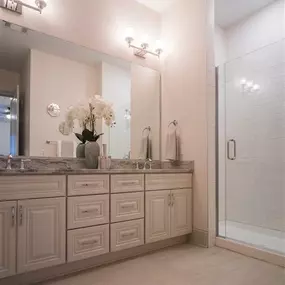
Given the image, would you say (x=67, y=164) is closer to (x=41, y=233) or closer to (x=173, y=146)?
(x=41, y=233)

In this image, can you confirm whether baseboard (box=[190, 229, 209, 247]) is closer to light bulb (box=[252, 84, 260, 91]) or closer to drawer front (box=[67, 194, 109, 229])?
drawer front (box=[67, 194, 109, 229])

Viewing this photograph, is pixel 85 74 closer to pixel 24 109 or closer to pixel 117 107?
pixel 117 107

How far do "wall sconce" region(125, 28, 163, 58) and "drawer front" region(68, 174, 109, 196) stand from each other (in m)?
1.66

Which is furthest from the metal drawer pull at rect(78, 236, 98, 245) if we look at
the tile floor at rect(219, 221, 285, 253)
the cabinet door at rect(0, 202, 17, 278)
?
the tile floor at rect(219, 221, 285, 253)

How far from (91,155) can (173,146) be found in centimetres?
95

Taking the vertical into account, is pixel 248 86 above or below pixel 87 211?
Result: above

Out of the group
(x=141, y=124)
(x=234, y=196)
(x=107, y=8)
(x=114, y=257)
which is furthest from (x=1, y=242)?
(x=234, y=196)

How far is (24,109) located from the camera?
229cm

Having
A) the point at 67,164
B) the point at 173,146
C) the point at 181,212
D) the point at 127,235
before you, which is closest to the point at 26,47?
the point at 67,164

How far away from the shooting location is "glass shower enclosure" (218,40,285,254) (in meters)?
2.99

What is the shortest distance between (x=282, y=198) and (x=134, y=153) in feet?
5.80

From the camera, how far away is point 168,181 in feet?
8.39

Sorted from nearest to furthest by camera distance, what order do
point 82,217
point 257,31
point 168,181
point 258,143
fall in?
point 82,217, point 168,181, point 258,143, point 257,31

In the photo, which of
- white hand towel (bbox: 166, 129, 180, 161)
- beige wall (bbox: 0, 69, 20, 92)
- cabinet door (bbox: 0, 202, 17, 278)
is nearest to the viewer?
cabinet door (bbox: 0, 202, 17, 278)
